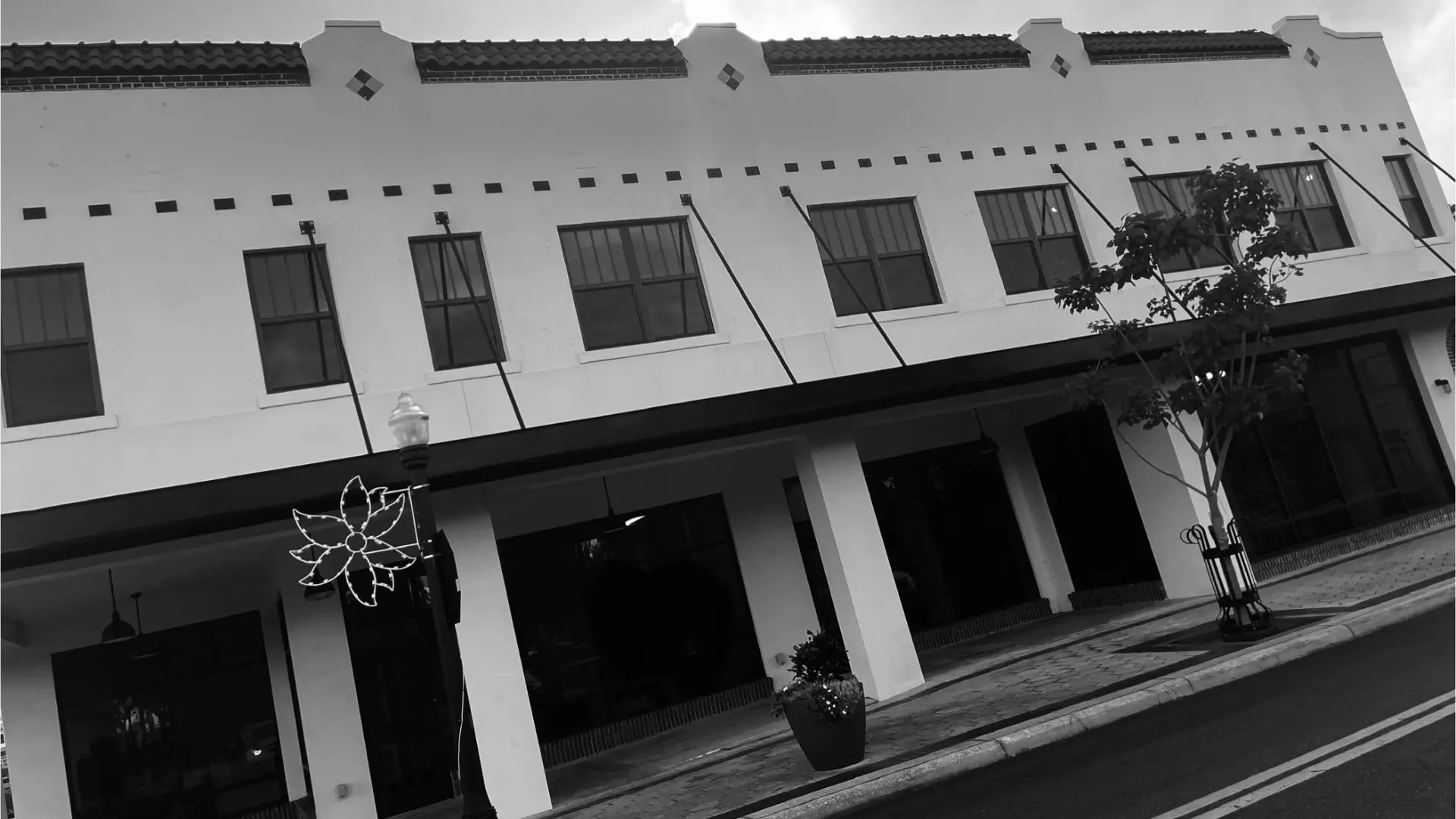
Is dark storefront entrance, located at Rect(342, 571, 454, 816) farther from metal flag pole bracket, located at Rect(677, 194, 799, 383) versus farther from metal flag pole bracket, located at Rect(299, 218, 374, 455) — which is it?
metal flag pole bracket, located at Rect(677, 194, 799, 383)

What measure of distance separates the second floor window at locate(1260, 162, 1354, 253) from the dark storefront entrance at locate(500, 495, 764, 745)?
1163cm

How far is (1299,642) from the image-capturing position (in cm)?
970

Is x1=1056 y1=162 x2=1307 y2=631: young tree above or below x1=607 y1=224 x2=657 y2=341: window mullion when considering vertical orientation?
below

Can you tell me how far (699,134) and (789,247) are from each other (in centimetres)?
217

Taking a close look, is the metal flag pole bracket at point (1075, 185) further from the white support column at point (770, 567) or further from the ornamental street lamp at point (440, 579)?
the ornamental street lamp at point (440, 579)

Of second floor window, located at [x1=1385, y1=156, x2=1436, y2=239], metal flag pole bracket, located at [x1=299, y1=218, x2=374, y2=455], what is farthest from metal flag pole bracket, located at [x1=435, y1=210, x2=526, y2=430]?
second floor window, located at [x1=1385, y1=156, x2=1436, y2=239]

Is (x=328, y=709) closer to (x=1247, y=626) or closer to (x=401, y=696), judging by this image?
(x=401, y=696)

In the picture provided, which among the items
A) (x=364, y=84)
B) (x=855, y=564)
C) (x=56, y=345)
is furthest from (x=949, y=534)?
(x=56, y=345)

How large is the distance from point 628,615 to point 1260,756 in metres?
9.15

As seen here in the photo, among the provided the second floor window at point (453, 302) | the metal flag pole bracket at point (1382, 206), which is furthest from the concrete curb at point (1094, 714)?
the metal flag pole bracket at point (1382, 206)

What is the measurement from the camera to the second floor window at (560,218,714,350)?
42.2ft

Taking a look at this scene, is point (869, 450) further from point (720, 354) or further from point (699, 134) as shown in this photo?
point (699, 134)

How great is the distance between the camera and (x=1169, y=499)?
47.0 ft

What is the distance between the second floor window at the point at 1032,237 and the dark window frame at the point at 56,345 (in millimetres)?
12155
